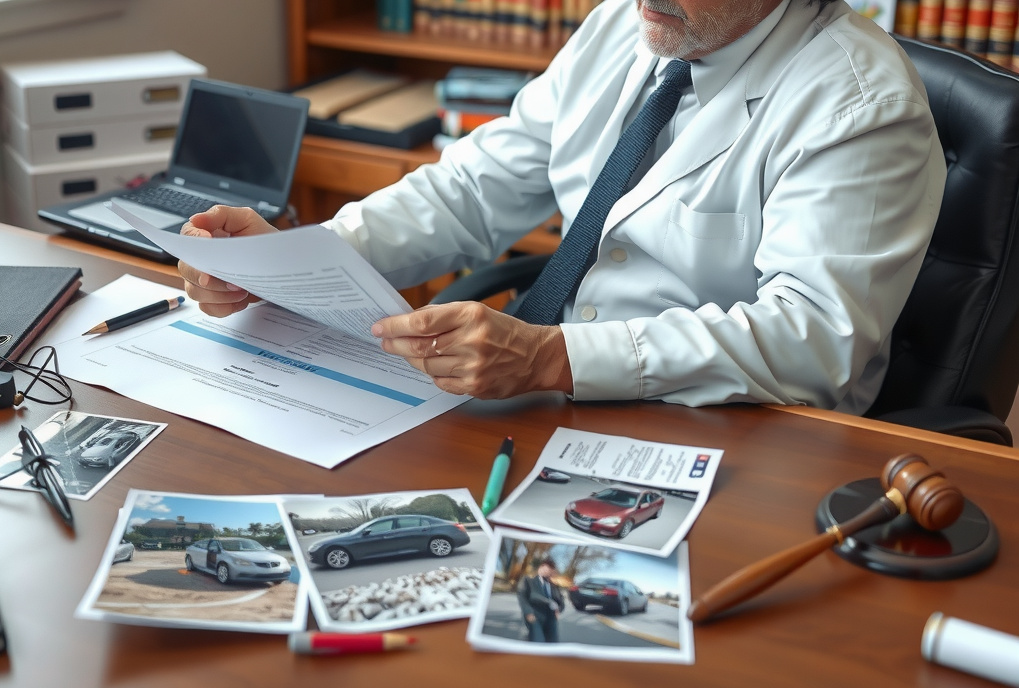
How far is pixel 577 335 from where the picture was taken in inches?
41.7

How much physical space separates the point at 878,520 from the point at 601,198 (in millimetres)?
646

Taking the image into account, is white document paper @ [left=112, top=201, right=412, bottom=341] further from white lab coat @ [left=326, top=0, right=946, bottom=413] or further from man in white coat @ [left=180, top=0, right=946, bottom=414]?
white lab coat @ [left=326, top=0, right=946, bottom=413]

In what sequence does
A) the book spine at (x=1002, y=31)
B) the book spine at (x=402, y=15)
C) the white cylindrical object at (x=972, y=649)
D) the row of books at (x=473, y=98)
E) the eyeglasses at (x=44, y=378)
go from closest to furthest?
the white cylindrical object at (x=972, y=649) < the eyeglasses at (x=44, y=378) < the book spine at (x=1002, y=31) < the row of books at (x=473, y=98) < the book spine at (x=402, y=15)

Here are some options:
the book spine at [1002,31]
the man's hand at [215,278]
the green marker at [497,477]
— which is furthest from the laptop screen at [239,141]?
the book spine at [1002,31]

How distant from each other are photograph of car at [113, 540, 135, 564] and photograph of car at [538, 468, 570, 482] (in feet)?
1.15

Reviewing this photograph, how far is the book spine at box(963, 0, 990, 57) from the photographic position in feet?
7.05

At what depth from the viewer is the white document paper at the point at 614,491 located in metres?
0.85

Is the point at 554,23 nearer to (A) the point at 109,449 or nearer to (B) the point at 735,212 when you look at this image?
(B) the point at 735,212

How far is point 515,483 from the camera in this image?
0.91 meters

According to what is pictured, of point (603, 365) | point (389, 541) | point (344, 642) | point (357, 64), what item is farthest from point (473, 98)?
point (344, 642)

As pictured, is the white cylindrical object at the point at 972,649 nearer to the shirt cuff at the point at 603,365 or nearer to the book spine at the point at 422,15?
the shirt cuff at the point at 603,365

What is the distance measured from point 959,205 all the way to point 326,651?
0.95 m

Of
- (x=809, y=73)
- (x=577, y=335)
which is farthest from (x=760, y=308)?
(x=809, y=73)

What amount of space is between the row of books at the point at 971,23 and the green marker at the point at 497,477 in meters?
1.65
